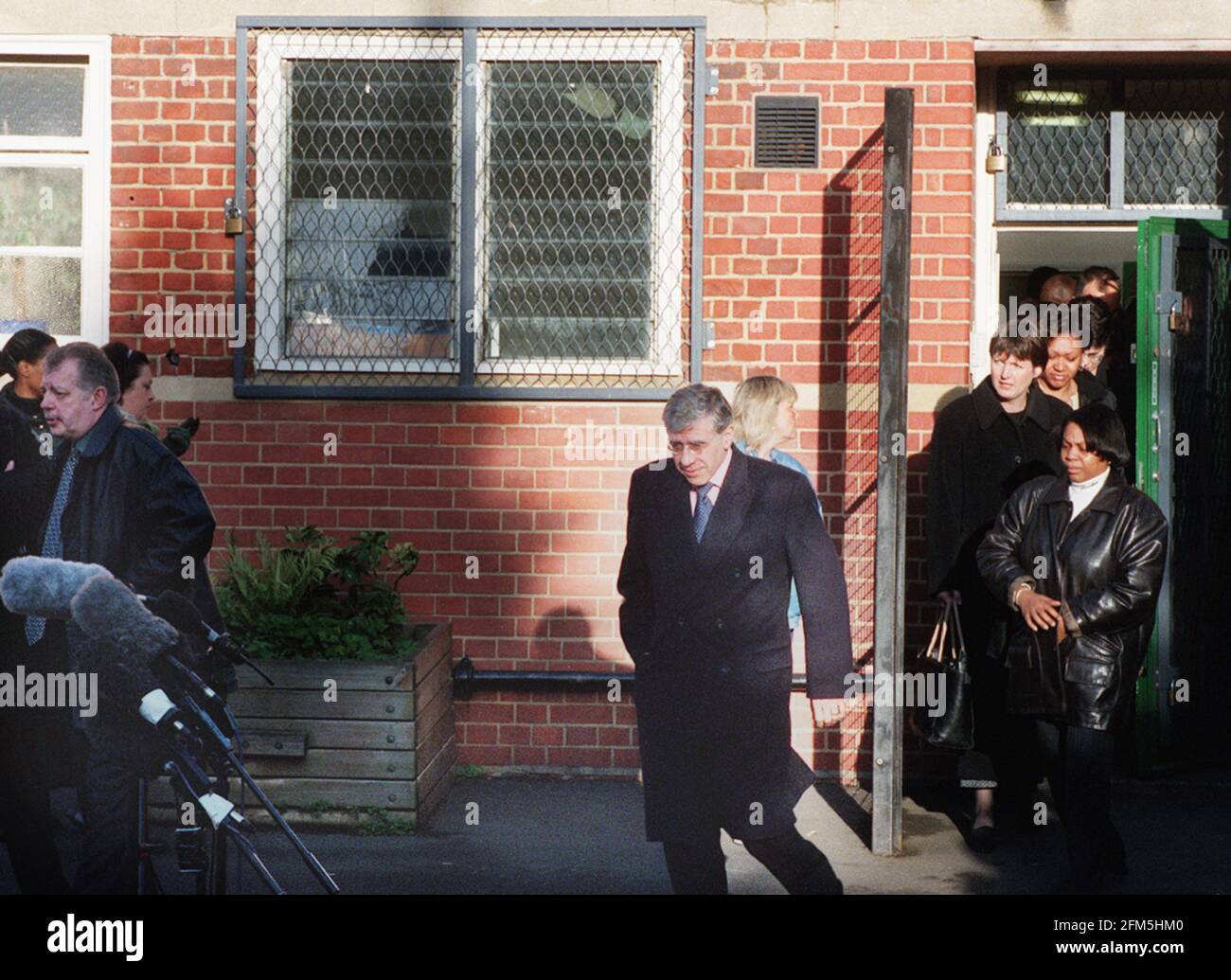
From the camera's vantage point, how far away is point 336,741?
7.55 metres

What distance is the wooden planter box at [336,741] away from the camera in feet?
24.7

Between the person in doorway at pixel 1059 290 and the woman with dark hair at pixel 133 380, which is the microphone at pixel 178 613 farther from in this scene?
the person in doorway at pixel 1059 290

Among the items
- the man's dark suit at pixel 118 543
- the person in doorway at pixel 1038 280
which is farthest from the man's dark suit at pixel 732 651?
the person in doorway at pixel 1038 280

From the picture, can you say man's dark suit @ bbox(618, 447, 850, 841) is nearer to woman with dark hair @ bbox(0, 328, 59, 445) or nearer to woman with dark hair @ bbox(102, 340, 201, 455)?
woman with dark hair @ bbox(102, 340, 201, 455)

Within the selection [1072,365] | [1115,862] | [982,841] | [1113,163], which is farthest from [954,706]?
[1113,163]

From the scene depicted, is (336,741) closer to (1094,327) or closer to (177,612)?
(177,612)

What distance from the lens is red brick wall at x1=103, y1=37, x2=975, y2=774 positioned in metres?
8.60

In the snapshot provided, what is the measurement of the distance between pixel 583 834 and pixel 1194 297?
4013 mm

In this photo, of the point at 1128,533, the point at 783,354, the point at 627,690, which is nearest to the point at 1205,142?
the point at 783,354

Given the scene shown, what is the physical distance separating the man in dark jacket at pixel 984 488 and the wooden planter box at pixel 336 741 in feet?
7.91

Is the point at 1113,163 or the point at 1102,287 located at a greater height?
the point at 1113,163

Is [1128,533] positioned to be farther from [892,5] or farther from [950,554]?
[892,5]

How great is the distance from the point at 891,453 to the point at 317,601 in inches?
105

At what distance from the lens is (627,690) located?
28.6 ft
